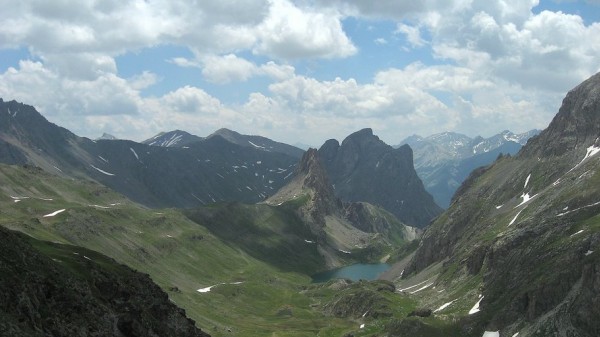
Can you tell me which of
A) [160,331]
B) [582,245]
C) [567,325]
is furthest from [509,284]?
[160,331]

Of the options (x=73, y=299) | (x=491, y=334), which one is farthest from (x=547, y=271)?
(x=73, y=299)

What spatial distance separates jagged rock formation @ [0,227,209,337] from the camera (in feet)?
166

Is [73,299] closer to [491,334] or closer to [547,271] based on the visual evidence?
[491,334]

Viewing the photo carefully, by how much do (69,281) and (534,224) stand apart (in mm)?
132291

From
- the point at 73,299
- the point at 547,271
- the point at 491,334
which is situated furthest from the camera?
the point at 547,271

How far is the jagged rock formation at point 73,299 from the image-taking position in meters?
50.5

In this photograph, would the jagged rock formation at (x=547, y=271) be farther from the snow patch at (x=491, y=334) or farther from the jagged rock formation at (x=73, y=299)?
the jagged rock formation at (x=73, y=299)

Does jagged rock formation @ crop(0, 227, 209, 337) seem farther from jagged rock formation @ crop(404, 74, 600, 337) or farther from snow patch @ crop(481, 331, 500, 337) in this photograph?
jagged rock formation @ crop(404, 74, 600, 337)

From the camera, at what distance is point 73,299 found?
58500 millimetres

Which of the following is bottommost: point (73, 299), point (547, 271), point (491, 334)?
point (491, 334)

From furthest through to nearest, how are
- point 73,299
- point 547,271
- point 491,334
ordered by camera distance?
point 547,271
point 491,334
point 73,299

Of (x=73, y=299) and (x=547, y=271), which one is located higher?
(x=73, y=299)

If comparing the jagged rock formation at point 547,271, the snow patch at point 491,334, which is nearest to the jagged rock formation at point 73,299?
the snow patch at point 491,334

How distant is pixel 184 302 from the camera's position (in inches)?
7323
